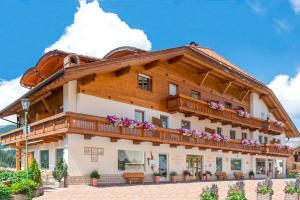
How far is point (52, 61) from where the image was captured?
26047 millimetres

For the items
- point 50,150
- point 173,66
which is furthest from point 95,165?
point 173,66

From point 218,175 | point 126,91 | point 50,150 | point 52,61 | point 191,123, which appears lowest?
point 218,175

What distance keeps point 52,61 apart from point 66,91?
17.6ft

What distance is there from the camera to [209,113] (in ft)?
97.3

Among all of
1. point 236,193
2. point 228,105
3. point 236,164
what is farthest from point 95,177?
point 236,164

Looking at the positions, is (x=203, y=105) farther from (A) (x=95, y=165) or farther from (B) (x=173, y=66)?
(A) (x=95, y=165)

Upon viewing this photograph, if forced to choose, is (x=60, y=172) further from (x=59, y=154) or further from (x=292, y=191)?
(x=292, y=191)

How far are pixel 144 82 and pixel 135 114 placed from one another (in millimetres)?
2416

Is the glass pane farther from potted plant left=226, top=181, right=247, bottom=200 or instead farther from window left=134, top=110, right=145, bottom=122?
potted plant left=226, top=181, right=247, bottom=200

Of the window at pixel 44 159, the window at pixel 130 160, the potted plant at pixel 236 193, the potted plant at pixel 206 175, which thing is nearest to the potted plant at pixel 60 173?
the window at pixel 44 159

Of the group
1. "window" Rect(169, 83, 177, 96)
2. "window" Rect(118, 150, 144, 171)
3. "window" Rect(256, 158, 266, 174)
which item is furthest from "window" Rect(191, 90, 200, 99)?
"window" Rect(256, 158, 266, 174)

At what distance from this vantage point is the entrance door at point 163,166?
2672 centimetres

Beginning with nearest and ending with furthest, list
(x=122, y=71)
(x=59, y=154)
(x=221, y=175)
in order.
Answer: (x=59, y=154) → (x=122, y=71) → (x=221, y=175)

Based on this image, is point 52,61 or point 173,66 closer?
point 52,61
